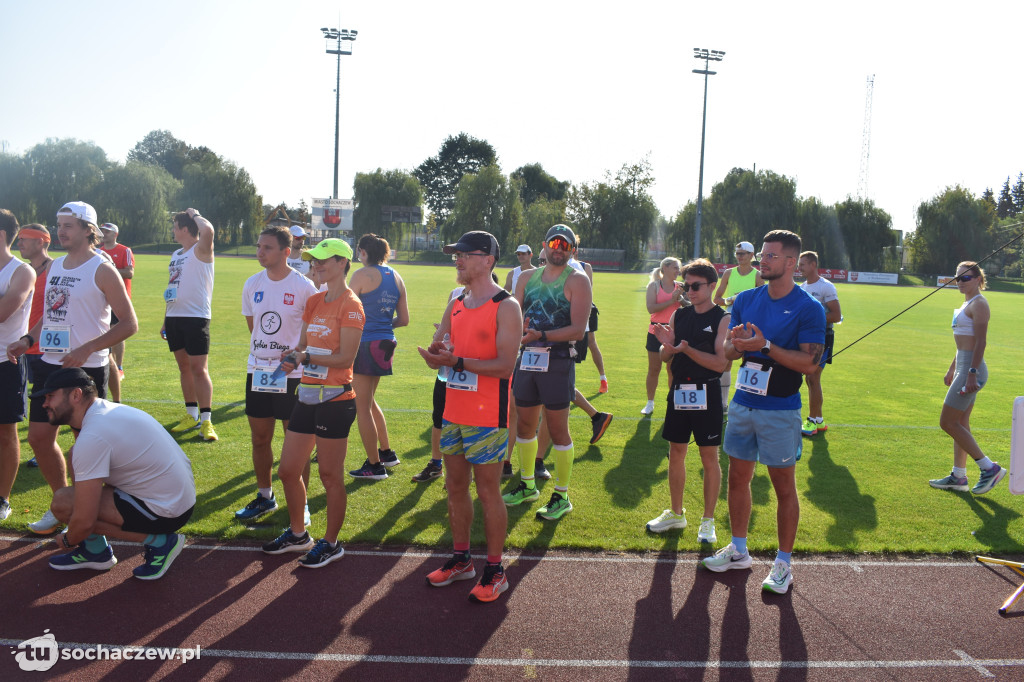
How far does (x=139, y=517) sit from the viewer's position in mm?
4344

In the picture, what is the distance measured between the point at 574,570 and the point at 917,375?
39.4ft

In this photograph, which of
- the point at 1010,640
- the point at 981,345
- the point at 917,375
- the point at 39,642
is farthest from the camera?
the point at 917,375

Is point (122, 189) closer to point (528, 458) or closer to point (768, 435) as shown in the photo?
point (528, 458)

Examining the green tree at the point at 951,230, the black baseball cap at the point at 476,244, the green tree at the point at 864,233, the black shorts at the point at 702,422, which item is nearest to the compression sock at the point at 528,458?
the black shorts at the point at 702,422

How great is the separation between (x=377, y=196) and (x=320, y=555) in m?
79.6

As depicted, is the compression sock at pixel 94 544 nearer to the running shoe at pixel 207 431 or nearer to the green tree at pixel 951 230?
the running shoe at pixel 207 431

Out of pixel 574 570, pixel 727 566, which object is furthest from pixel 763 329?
pixel 574 570

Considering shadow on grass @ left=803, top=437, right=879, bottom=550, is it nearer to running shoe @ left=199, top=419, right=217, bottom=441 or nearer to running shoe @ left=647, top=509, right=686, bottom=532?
running shoe @ left=647, top=509, right=686, bottom=532

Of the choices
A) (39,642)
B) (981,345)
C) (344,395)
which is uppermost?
(981,345)

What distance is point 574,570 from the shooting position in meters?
4.77

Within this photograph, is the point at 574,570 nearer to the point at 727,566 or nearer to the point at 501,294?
the point at 727,566

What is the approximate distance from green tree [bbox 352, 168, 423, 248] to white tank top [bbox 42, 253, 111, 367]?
7648cm

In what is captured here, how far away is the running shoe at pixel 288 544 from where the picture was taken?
189 inches

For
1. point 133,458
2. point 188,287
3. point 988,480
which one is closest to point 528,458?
point 133,458
